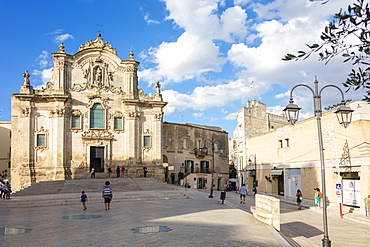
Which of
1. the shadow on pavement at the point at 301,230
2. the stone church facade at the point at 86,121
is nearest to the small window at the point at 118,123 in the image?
the stone church facade at the point at 86,121

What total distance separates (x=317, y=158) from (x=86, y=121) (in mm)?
22977

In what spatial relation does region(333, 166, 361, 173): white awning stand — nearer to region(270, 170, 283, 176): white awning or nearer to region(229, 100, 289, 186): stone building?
region(270, 170, 283, 176): white awning

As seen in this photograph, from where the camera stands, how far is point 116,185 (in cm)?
3216

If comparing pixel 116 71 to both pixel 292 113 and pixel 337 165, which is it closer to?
pixel 337 165

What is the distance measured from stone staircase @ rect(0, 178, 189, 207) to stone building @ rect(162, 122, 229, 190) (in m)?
11.7

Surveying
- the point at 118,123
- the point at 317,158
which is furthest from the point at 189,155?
the point at 317,158

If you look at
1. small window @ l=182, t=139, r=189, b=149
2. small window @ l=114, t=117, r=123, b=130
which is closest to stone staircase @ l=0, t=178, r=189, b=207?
small window @ l=114, t=117, r=123, b=130

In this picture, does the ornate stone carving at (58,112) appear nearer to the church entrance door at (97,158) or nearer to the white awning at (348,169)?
the church entrance door at (97,158)

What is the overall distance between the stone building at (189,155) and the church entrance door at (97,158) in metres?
10.1

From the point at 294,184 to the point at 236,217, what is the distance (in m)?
17.3

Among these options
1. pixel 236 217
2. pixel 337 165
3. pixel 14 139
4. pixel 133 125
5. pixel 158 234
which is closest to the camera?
pixel 158 234

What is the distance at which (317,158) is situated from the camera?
28.5 metres

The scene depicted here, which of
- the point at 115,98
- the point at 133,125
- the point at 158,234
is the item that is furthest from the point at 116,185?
the point at 158,234

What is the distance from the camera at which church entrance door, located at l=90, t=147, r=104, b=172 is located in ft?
123
